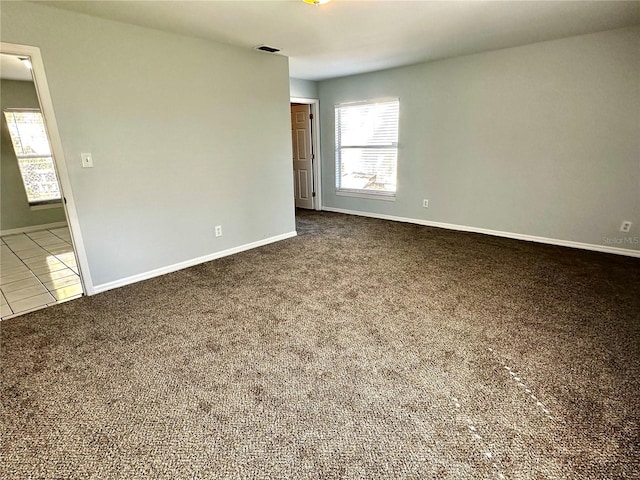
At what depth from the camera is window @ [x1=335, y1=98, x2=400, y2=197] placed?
518 cm

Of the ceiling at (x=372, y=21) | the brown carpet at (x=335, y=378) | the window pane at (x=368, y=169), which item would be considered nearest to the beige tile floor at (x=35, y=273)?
the brown carpet at (x=335, y=378)

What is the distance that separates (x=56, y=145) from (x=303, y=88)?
→ 12.8 ft

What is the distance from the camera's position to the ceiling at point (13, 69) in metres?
3.78

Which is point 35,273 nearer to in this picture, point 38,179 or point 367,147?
point 38,179

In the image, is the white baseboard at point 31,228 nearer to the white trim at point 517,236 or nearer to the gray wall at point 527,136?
the white trim at point 517,236

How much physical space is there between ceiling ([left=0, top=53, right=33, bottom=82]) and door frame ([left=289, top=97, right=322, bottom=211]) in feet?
11.8

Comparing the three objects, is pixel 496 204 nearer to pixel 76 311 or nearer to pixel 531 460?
pixel 531 460

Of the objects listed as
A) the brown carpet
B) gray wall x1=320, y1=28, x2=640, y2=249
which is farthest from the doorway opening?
gray wall x1=320, y1=28, x2=640, y2=249

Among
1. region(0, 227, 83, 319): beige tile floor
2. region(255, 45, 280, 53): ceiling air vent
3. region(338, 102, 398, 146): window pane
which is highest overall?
region(255, 45, 280, 53): ceiling air vent

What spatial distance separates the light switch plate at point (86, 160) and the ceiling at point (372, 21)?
1082mm

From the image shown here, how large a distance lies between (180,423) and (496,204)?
14.2 ft

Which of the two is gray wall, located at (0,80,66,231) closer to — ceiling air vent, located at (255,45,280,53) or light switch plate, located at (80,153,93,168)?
light switch plate, located at (80,153,93,168)

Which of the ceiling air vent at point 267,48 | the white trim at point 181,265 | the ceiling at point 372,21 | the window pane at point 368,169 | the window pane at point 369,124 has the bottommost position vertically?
the white trim at point 181,265

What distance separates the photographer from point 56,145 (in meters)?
2.62
